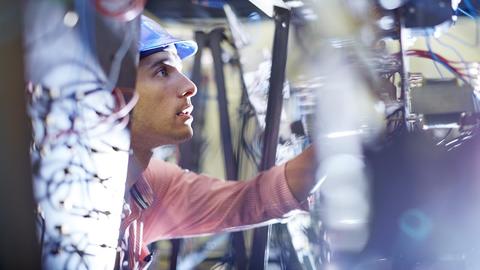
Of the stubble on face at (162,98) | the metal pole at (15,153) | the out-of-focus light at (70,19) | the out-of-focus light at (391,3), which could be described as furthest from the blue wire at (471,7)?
the metal pole at (15,153)

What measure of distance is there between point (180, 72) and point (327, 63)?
0.38 m

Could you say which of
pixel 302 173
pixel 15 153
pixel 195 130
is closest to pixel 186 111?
pixel 195 130

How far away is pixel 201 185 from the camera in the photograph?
1.51 metres

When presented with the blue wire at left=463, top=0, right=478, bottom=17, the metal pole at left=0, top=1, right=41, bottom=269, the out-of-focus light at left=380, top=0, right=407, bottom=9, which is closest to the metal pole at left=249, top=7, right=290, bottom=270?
the out-of-focus light at left=380, top=0, right=407, bottom=9

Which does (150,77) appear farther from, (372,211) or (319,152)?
(372,211)

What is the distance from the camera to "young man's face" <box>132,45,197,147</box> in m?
1.50

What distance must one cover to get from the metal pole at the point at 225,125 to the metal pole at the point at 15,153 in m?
0.54

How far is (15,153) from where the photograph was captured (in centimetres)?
162

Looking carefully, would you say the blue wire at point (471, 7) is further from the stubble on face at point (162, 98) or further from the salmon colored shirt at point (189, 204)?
the stubble on face at point (162, 98)

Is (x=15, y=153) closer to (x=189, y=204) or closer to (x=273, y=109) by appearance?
(x=189, y=204)

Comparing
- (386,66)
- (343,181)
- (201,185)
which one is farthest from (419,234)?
(201,185)

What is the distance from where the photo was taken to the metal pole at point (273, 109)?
147cm

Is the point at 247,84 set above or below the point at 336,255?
above

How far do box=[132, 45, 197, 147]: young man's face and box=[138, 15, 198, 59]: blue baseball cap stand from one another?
1 cm
